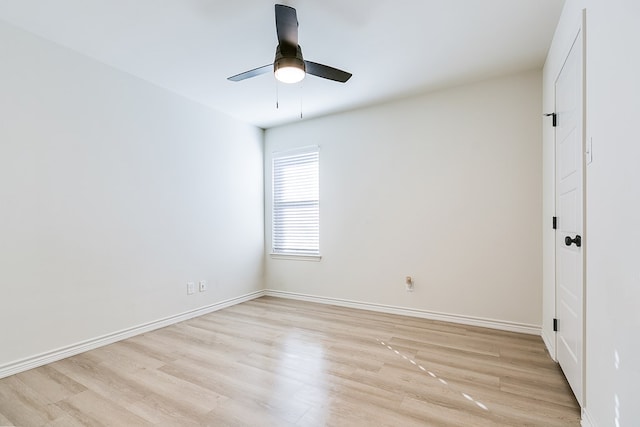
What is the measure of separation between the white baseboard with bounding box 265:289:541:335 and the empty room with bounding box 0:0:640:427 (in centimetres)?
3

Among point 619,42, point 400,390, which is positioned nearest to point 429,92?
point 619,42

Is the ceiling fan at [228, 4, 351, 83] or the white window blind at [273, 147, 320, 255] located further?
the white window blind at [273, 147, 320, 255]

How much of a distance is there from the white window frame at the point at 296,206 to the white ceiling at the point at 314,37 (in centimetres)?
128

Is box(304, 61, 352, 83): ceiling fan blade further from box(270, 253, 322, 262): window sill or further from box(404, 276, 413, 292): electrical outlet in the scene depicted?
box(270, 253, 322, 262): window sill

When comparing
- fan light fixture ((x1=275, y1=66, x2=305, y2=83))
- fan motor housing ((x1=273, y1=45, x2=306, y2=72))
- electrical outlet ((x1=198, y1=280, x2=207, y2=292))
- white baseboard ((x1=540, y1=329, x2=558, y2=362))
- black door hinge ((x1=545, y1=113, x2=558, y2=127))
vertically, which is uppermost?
fan motor housing ((x1=273, y1=45, x2=306, y2=72))

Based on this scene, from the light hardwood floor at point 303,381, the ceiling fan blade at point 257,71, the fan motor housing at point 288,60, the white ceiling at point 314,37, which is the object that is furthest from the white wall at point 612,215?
the ceiling fan blade at point 257,71

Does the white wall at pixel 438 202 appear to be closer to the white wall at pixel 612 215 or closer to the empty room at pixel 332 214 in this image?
the empty room at pixel 332 214

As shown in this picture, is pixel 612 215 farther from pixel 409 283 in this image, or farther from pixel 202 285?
pixel 202 285

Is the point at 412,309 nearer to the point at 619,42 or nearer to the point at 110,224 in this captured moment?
the point at 619,42

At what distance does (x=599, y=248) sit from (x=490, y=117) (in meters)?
2.18

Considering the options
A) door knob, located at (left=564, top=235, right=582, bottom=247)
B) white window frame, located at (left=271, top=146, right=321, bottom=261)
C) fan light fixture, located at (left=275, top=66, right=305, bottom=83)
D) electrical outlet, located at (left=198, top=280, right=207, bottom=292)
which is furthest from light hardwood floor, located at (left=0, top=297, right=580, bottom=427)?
fan light fixture, located at (left=275, top=66, right=305, bottom=83)

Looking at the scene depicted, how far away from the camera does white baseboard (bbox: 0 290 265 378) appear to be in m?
2.28

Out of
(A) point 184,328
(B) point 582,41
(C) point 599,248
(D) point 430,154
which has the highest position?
(B) point 582,41

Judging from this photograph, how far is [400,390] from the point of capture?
200 centimetres
